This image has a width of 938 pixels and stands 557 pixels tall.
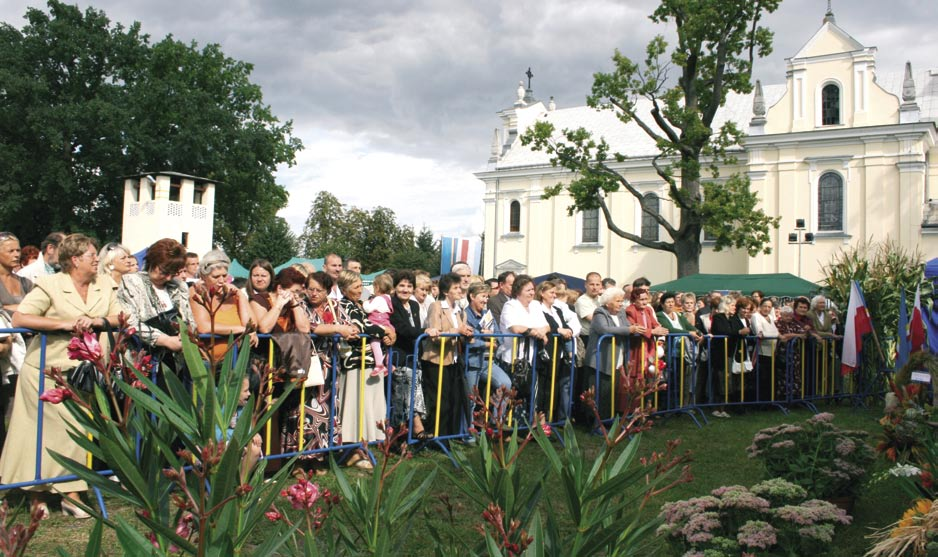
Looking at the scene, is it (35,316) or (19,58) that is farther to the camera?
(19,58)

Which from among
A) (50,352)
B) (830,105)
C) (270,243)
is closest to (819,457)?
(50,352)

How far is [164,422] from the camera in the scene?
1446 mm

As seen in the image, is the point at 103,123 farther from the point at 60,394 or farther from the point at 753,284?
the point at 60,394

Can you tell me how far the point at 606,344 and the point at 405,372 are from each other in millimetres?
3099

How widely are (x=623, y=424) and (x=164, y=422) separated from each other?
1146 mm

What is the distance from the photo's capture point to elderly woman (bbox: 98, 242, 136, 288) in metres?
6.62

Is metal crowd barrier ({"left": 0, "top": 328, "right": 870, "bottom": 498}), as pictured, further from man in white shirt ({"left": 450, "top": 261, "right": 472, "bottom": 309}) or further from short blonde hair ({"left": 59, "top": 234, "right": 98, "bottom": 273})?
man in white shirt ({"left": 450, "top": 261, "right": 472, "bottom": 309})

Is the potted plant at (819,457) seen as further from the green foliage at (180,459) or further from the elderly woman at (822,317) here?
the elderly woman at (822,317)

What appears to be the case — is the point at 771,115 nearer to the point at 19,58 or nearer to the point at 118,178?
the point at 118,178

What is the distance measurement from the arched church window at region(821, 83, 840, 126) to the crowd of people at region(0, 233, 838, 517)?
29.6 metres

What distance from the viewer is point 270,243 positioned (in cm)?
Result: 4619

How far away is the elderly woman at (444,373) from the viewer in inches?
286

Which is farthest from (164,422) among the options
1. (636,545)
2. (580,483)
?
(636,545)

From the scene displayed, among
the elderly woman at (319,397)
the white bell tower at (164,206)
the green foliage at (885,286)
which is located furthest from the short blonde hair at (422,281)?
the white bell tower at (164,206)
